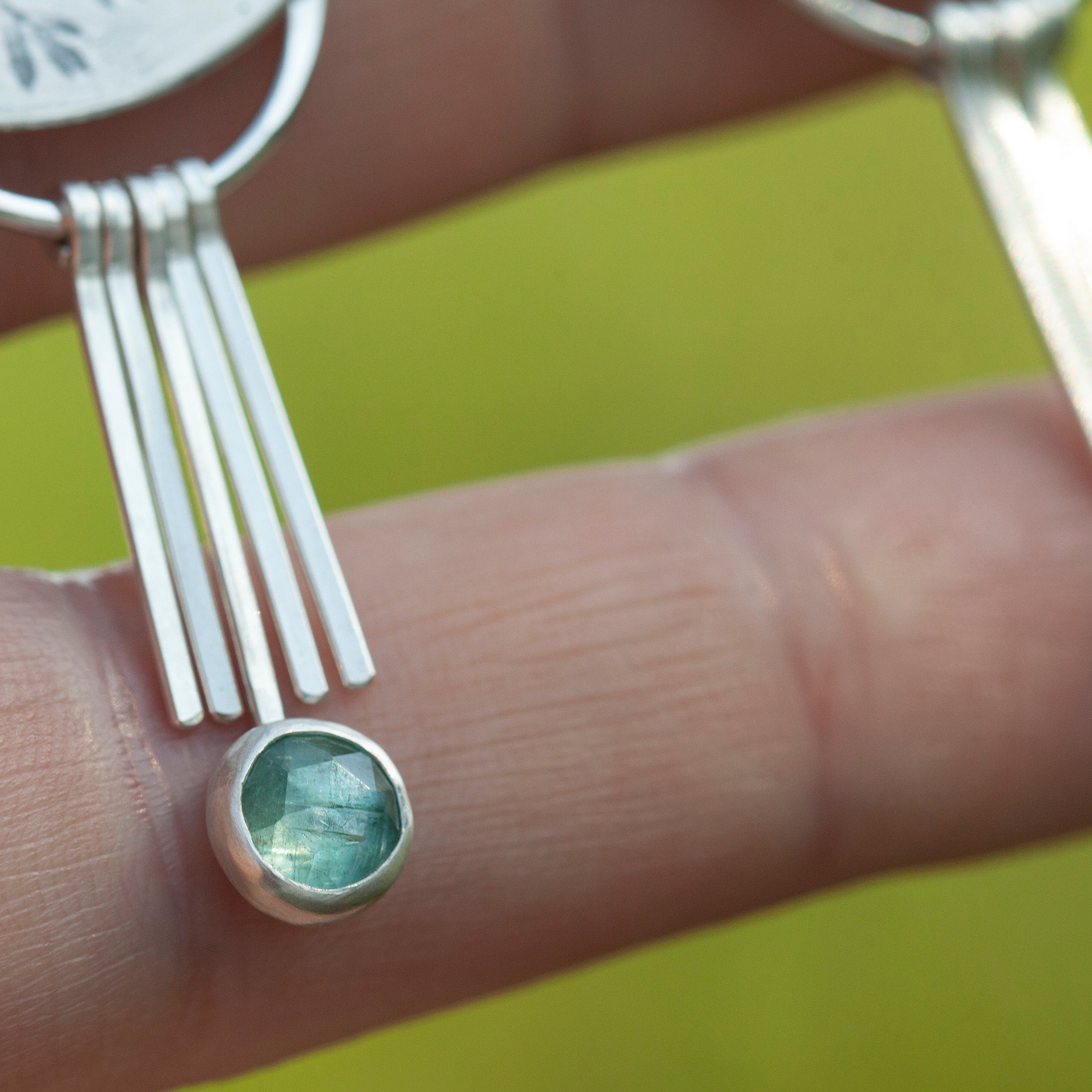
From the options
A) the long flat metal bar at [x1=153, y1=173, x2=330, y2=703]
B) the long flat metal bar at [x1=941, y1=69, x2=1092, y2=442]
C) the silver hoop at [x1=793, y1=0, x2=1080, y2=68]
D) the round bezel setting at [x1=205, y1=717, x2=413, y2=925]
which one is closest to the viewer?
the round bezel setting at [x1=205, y1=717, x2=413, y2=925]

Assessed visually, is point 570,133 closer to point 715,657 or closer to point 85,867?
point 715,657

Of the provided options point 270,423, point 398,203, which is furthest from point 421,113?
point 270,423

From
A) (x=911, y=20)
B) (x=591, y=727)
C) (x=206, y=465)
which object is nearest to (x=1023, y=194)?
(x=911, y=20)

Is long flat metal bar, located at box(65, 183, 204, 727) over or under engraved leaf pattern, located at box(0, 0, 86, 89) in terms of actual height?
under

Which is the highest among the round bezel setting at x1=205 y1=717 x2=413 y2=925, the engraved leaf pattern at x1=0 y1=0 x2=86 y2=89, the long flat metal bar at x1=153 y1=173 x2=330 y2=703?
the engraved leaf pattern at x1=0 y1=0 x2=86 y2=89

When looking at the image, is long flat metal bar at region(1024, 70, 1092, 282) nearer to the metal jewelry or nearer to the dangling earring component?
the metal jewelry

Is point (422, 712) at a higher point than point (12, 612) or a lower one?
lower

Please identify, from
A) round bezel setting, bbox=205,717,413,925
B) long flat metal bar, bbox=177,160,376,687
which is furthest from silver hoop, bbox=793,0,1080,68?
round bezel setting, bbox=205,717,413,925
